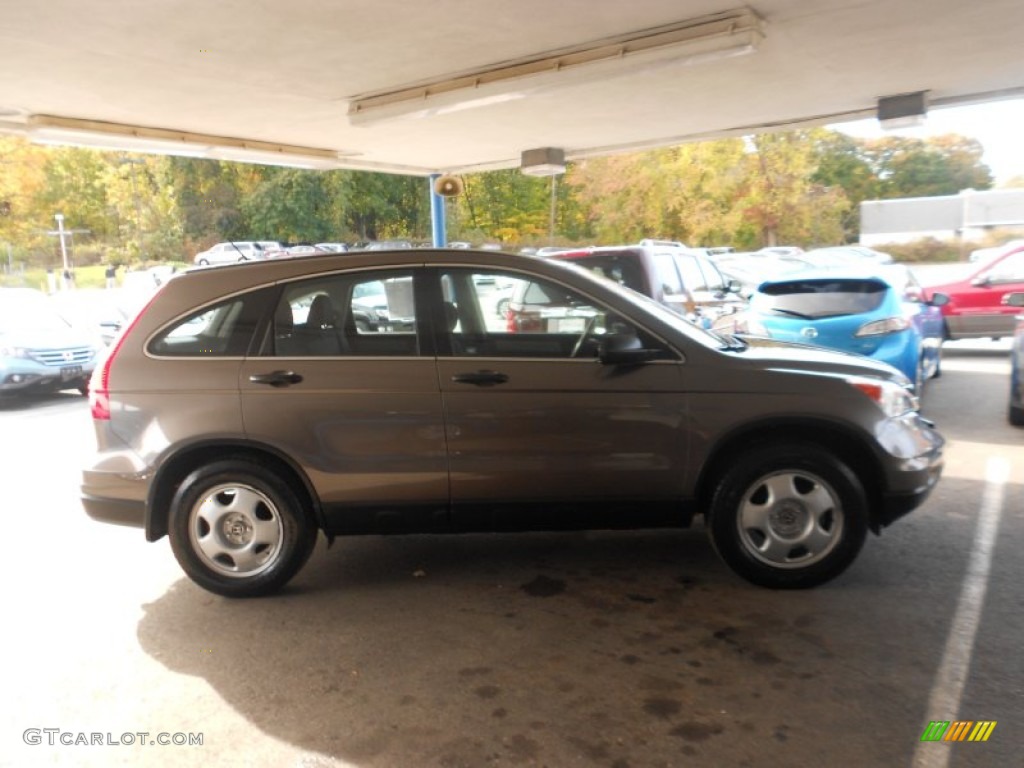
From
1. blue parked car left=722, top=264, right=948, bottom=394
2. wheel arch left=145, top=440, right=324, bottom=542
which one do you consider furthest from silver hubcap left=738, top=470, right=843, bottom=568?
blue parked car left=722, top=264, right=948, bottom=394

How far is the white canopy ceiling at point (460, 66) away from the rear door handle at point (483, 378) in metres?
3.46

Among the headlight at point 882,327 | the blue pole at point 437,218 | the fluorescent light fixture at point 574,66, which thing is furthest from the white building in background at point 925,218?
the fluorescent light fixture at point 574,66

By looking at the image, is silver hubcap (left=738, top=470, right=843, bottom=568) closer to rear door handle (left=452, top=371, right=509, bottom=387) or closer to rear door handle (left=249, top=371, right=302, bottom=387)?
rear door handle (left=452, top=371, right=509, bottom=387)

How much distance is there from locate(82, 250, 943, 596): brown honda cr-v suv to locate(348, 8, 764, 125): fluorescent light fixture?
3.70m

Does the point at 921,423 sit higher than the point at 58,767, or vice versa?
the point at 921,423

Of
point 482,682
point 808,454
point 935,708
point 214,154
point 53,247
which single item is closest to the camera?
point 935,708

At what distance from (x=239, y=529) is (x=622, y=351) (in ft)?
7.63

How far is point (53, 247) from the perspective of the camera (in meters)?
43.8

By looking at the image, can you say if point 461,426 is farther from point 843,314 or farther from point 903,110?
point 903,110

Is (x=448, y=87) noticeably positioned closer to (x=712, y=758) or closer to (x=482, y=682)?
(x=482, y=682)

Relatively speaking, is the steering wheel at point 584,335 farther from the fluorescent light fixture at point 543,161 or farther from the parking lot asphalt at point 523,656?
the fluorescent light fixture at point 543,161

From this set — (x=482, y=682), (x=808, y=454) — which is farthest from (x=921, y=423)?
(x=482, y=682)

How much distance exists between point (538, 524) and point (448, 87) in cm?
616

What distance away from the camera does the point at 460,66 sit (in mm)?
8164
